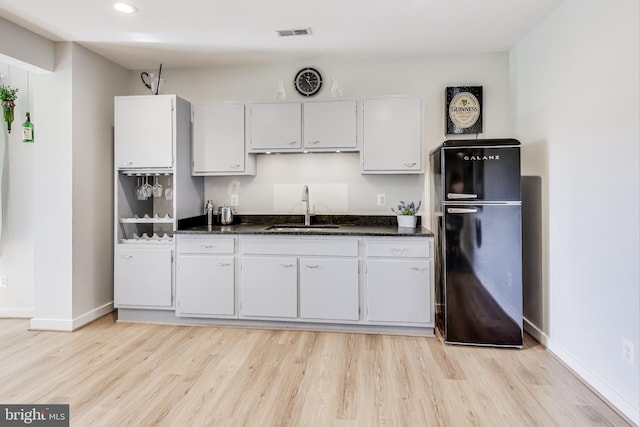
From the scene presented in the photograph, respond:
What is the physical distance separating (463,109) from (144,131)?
9.72ft

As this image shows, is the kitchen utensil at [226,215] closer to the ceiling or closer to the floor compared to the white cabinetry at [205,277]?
closer to the ceiling

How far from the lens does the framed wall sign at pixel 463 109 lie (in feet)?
11.5

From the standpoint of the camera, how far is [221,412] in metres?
1.98

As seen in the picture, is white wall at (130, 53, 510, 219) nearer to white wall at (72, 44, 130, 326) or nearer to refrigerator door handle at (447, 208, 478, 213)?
white wall at (72, 44, 130, 326)

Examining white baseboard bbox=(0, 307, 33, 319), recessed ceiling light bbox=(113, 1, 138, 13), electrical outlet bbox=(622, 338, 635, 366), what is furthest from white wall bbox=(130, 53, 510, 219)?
white baseboard bbox=(0, 307, 33, 319)

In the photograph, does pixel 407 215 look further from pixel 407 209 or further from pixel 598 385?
pixel 598 385

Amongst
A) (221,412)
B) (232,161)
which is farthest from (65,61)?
(221,412)

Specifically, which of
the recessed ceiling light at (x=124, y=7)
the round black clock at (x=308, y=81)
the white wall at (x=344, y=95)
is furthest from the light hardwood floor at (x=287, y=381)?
the recessed ceiling light at (x=124, y=7)

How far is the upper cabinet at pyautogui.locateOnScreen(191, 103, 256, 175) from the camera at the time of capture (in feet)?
11.4

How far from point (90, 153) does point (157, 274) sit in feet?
4.11

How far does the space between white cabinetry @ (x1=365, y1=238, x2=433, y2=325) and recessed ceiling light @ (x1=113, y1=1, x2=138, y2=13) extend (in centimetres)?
241

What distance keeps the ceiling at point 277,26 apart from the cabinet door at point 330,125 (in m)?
0.52

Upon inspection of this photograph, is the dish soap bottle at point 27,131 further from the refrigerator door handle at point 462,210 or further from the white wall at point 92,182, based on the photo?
the refrigerator door handle at point 462,210

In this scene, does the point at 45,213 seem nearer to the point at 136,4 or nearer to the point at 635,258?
the point at 136,4
